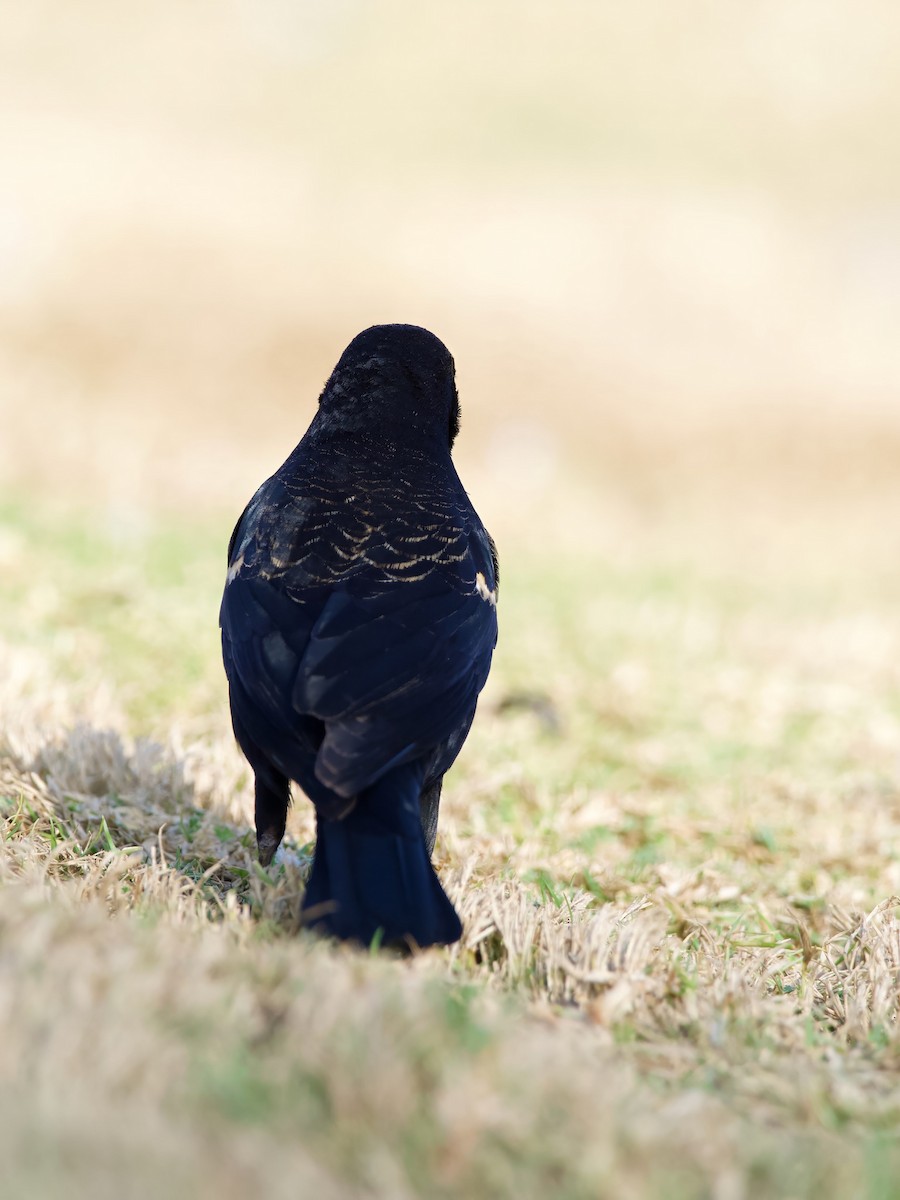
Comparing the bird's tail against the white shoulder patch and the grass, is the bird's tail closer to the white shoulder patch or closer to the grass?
the grass

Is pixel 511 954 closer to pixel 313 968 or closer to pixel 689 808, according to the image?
pixel 313 968

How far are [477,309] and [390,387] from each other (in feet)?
57.2

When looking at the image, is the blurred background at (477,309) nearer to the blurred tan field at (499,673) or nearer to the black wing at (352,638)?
the blurred tan field at (499,673)

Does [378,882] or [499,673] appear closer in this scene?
[378,882]

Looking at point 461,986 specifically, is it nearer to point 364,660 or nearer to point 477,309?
point 364,660

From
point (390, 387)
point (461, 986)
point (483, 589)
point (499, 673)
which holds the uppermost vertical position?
point (390, 387)

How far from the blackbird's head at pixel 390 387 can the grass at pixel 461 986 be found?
1345mm

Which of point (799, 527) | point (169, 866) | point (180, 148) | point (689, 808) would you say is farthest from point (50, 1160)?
point (180, 148)

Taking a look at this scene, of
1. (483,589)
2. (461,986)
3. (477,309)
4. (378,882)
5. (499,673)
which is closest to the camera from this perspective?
(461,986)

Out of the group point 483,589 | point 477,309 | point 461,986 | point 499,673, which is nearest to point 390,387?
point 483,589

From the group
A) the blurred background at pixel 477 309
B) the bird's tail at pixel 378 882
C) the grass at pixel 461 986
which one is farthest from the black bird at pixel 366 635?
the blurred background at pixel 477 309

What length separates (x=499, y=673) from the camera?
7.95 meters

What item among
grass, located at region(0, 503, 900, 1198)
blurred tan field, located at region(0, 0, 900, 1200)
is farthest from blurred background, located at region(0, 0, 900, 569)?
grass, located at region(0, 503, 900, 1198)

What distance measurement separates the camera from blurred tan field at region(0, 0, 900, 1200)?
188 cm
